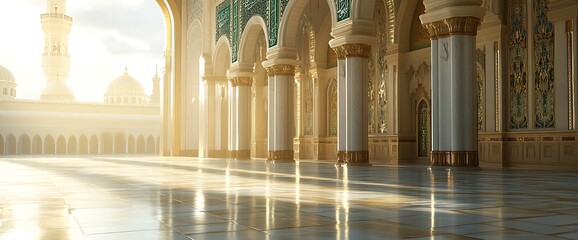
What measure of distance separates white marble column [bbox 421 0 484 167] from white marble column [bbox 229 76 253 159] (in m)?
9.90

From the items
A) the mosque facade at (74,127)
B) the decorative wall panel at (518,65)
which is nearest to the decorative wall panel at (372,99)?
the decorative wall panel at (518,65)

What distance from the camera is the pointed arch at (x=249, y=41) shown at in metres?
17.8

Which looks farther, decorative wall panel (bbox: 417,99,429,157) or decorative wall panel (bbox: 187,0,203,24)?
decorative wall panel (bbox: 187,0,203,24)

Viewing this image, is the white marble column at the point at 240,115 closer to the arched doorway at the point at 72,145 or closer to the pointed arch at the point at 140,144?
the arched doorway at the point at 72,145

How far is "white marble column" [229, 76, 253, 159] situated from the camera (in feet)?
61.9

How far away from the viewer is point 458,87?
371 inches

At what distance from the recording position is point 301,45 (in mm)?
18766

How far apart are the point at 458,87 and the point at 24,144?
35.1 meters

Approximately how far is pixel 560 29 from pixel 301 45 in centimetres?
937

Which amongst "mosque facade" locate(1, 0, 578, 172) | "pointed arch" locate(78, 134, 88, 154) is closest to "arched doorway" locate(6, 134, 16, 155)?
"pointed arch" locate(78, 134, 88, 154)

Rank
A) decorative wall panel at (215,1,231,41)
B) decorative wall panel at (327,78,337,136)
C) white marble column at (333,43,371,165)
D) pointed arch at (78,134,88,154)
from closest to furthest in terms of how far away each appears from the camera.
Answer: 1. white marble column at (333,43,371,165)
2. decorative wall panel at (327,78,337,136)
3. decorative wall panel at (215,1,231,41)
4. pointed arch at (78,134,88,154)

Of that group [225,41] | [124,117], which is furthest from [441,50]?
[124,117]

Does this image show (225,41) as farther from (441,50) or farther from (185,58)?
(441,50)

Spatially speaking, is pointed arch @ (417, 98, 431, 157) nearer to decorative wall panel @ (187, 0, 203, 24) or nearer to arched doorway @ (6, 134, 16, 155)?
decorative wall panel @ (187, 0, 203, 24)
